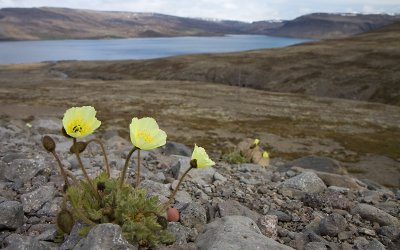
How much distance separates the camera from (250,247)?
15.8ft

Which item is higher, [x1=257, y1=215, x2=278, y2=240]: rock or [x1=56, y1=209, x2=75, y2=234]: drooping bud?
[x1=56, y1=209, x2=75, y2=234]: drooping bud

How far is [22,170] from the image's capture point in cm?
776

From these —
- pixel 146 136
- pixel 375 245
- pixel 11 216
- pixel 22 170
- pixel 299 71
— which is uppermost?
pixel 146 136

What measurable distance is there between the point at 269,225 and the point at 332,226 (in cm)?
97

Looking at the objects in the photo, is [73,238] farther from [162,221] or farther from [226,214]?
[226,214]

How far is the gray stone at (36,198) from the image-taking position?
6.25 meters

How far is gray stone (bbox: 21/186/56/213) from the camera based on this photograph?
20.5 ft

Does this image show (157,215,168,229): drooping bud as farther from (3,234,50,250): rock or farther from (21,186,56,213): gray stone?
(21,186,56,213): gray stone

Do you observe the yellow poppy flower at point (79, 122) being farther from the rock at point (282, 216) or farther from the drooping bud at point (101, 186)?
the rock at point (282, 216)

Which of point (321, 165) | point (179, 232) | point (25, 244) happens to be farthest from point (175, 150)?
point (25, 244)

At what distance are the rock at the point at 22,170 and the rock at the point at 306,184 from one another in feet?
17.2

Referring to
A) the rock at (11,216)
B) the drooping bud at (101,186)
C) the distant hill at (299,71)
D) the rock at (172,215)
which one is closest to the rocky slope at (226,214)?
the rock at (11,216)

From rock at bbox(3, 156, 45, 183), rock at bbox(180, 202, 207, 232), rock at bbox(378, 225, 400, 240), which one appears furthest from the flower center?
rock at bbox(378, 225, 400, 240)

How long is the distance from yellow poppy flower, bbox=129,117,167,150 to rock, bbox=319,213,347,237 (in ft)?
10.5
